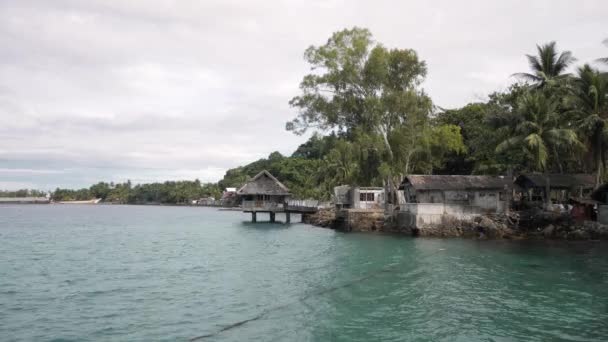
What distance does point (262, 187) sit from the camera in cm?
5138

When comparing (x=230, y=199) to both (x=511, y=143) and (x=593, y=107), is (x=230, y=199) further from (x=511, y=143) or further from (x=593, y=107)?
(x=593, y=107)

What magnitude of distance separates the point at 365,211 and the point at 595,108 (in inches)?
713

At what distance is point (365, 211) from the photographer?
39.2 metres

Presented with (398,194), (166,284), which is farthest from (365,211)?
(166,284)

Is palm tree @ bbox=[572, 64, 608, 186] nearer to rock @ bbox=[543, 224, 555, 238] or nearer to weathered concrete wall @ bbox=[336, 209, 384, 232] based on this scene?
rock @ bbox=[543, 224, 555, 238]

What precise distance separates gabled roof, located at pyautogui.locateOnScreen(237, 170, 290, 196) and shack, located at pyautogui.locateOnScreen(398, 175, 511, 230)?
18.4 m

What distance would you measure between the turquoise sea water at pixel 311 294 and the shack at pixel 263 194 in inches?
933

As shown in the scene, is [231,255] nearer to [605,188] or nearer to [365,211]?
[365,211]

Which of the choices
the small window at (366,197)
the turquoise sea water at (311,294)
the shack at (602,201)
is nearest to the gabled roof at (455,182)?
the shack at (602,201)

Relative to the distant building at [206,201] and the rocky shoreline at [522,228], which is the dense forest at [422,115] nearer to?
the rocky shoreline at [522,228]

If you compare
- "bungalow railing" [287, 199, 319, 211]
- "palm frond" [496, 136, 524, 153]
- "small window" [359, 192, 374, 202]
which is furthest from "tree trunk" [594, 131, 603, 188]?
"bungalow railing" [287, 199, 319, 211]

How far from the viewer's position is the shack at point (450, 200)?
32969mm

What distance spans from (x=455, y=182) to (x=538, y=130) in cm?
665

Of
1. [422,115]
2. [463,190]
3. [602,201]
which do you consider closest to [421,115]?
[422,115]
